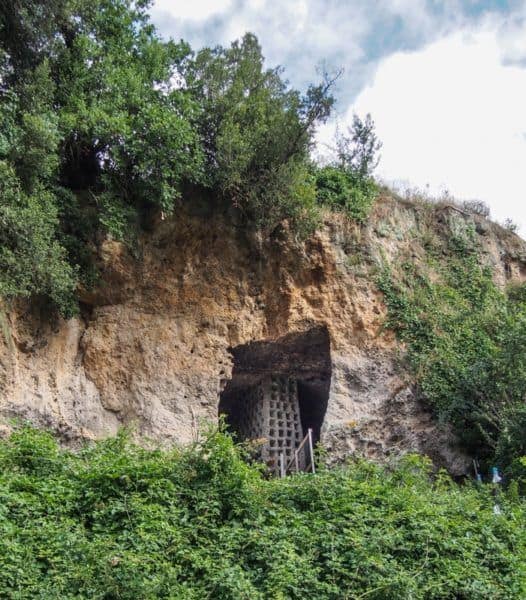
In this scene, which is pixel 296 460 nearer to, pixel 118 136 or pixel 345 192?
pixel 345 192

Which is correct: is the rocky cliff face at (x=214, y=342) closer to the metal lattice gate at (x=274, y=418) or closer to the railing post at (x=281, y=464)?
the metal lattice gate at (x=274, y=418)

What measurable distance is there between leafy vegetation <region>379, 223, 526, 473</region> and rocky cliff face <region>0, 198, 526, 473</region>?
362 millimetres

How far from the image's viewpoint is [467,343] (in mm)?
12141

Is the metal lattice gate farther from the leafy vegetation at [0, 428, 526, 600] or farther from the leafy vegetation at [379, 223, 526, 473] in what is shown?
the leafy vegetation at [0, 428, 526, 600]

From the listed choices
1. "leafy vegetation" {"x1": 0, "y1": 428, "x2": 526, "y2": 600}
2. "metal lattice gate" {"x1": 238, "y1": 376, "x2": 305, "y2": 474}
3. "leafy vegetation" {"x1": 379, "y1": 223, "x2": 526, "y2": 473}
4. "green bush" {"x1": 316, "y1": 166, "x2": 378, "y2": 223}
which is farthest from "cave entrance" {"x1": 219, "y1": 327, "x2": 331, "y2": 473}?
"leafy vegetation" {"x1": 0, "y1": 428, "x2": 526, "y2": 600}

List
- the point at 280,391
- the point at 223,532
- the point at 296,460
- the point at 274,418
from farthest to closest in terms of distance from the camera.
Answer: the point at 280,391, the point at 274,418, the point at 296,460, the point at 223,532

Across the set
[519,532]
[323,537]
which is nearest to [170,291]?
[323,537]

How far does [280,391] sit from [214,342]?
2.07 meters

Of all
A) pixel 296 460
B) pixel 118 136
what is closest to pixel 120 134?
pixel 118 136

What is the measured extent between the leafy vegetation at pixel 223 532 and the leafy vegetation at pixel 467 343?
2.83 metres

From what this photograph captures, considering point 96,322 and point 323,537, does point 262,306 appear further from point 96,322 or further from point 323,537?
point 323,537

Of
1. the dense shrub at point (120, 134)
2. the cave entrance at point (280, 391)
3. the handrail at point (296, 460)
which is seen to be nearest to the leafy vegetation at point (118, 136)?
the dense shrub at point (120, 134)

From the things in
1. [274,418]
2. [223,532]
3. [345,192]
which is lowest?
[223,532]

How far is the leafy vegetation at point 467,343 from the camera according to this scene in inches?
418
